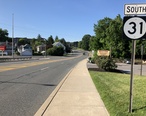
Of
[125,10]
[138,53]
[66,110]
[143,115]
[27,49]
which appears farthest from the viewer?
[27,49]

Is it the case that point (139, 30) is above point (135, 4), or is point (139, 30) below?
below

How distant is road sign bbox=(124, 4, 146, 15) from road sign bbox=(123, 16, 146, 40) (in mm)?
171

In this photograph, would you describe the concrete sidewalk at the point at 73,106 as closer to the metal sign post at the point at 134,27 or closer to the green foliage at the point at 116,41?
the metal sign post at the point at 134,27

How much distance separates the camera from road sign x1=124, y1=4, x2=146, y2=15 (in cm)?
641

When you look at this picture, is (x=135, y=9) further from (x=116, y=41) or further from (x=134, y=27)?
(x=116, y=41)

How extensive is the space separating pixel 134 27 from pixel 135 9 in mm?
495

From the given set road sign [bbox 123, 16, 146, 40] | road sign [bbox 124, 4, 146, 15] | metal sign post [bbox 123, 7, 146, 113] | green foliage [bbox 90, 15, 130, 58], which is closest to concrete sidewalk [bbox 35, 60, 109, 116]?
metal sign post [bbox 123, 7, 146, 113]

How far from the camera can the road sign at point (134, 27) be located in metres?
6.29

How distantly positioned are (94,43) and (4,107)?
83.5 meters

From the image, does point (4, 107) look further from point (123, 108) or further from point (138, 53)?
point (138, 53)

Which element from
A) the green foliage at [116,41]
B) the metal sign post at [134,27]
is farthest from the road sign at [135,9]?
the green foliage at [116,41]

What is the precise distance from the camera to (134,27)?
20.8 ft

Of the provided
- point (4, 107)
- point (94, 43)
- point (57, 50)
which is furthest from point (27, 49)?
point (4, 107)

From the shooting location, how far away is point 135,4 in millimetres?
6477
